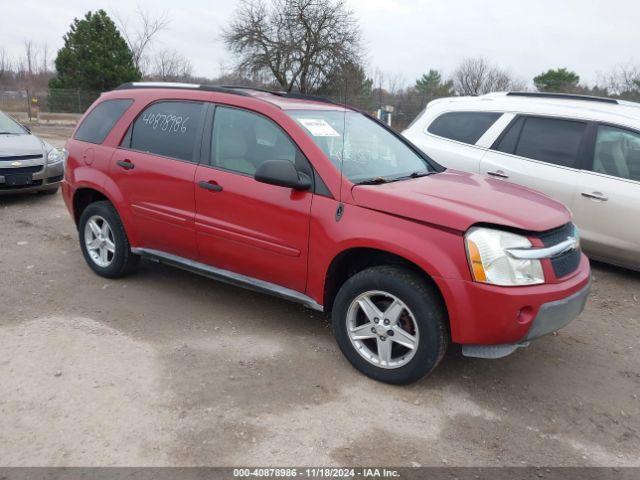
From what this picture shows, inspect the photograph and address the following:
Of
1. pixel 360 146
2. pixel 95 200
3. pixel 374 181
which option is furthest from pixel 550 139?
pixel 95 200

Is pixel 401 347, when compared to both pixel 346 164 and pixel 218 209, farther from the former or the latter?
pixel 218 209

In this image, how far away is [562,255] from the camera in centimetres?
339

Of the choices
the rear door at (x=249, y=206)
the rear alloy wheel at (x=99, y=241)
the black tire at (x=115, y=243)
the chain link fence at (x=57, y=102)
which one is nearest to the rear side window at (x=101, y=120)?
the black tire at (x=115, y=243)

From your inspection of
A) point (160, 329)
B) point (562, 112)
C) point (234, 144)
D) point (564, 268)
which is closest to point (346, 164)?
point (234, 144)

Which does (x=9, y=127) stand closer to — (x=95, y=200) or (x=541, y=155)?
(x=95, y=200)

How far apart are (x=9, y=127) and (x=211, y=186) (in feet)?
21.6

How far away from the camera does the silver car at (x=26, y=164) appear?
25.8 ft

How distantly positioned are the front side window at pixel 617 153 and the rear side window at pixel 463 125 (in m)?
1.12

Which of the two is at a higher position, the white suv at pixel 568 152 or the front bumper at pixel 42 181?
the white suv at pixel 568 152

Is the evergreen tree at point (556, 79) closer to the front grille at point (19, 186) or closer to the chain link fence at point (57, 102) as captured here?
the chain link fence at point (57, 102)

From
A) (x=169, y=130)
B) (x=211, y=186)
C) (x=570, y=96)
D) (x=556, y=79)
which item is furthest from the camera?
(x=556, y=79)

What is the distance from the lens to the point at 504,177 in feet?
19.4

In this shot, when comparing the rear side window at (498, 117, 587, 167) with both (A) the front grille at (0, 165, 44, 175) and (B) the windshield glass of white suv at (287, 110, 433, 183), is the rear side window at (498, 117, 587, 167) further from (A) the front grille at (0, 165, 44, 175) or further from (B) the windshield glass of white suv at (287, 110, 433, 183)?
(A) the front grille at (0, 165, 44, 175)

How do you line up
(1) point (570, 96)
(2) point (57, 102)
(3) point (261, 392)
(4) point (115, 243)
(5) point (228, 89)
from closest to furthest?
(3) point (261, 392) < (5) point (228, 89) < (4) point (115, 243) < (1) point (570, 96) < (2) point (57, 102)
